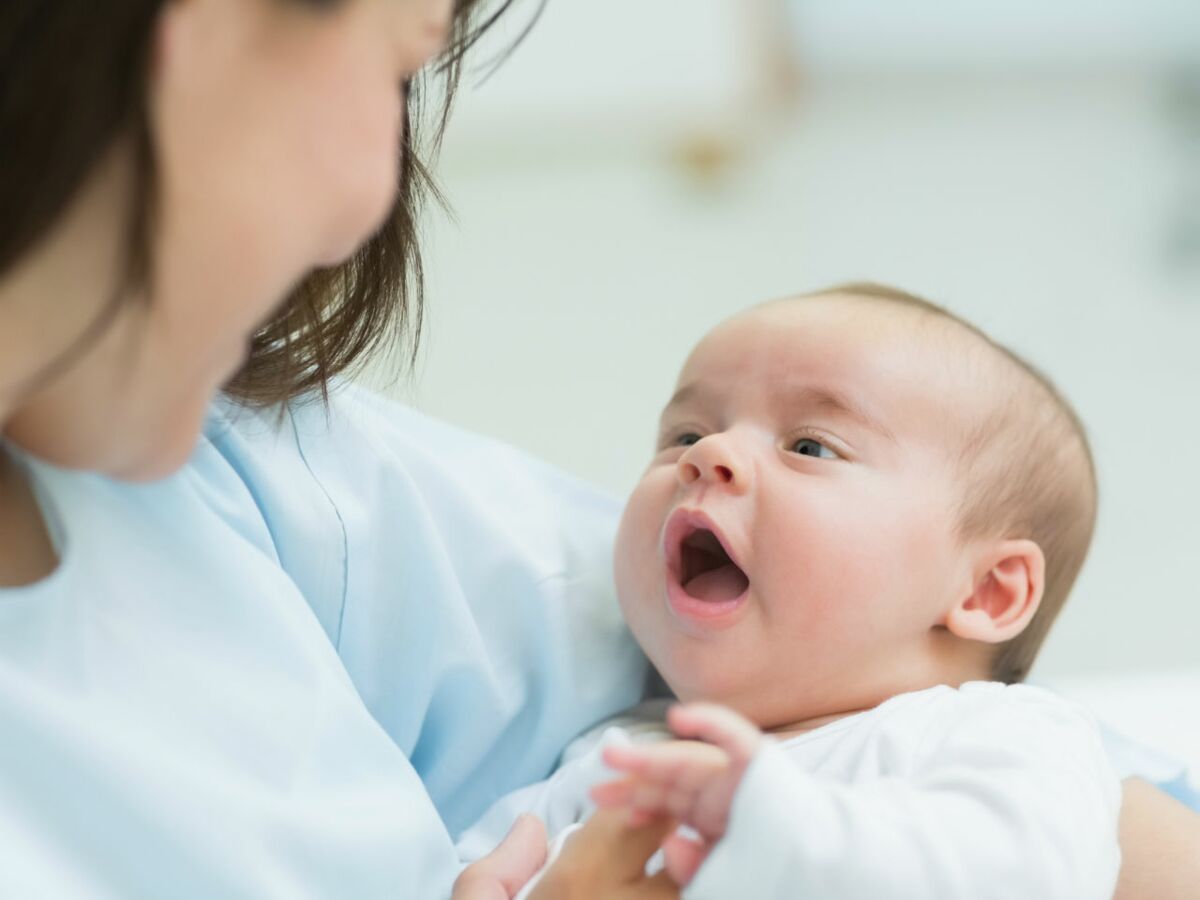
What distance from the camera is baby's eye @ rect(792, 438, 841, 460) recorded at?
0.93 m

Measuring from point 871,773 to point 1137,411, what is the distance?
184 cm

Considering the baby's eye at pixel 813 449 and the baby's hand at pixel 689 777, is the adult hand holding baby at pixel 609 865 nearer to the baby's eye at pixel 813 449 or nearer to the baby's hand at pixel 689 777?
the baby's hand at pixel 689 777

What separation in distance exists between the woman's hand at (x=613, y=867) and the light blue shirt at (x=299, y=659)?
11 cm

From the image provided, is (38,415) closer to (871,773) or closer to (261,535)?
(261,535)

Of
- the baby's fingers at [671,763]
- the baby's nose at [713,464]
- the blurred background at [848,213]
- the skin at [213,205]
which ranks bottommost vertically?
the blurred background at [848,213]

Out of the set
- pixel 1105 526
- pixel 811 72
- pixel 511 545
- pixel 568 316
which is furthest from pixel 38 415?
pixel 811 72

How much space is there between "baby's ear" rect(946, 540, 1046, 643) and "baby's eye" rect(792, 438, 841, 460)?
12 centimetres

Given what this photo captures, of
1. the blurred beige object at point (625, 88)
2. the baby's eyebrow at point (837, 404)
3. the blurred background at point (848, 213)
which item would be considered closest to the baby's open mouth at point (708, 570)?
the baby's eyebrow at point (837, 404)

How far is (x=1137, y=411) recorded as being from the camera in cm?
244

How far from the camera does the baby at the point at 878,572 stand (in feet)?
2.37

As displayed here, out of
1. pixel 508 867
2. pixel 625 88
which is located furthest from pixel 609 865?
pixel 625 88

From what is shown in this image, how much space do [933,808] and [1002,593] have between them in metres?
0.31

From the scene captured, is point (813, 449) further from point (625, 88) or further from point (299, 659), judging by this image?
point (625, 88)

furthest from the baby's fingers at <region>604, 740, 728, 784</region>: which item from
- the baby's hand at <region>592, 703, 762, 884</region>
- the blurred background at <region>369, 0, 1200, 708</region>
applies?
the blurred background at <region>369, 0, 1200, 708</region>
